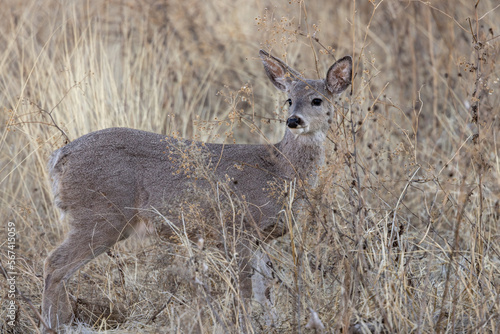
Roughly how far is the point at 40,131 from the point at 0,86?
2.67ft

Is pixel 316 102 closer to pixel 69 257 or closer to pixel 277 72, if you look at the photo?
pixel 277 72

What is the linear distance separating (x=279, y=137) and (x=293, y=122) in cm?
225

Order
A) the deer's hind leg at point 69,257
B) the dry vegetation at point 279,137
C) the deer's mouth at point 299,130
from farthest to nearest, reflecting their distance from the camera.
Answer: the deer's mouth at point 299,130 → the deer's hind leg at point 69,257 → the dry vegetation at point 279,137

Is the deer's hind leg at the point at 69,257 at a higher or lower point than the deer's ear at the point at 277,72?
lower

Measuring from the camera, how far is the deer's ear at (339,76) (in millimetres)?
4465

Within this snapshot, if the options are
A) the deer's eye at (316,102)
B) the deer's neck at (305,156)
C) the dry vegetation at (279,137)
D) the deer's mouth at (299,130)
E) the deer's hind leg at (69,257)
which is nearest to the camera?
the dry vegetation at (279,137)

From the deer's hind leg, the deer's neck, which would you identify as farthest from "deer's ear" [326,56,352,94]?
the deer's hind leg

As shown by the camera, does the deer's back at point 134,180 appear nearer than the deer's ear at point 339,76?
Yes

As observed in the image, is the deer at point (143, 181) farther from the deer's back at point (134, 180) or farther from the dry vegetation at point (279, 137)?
the dry vegetation at point (279, 137)

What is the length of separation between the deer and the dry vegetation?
191mm

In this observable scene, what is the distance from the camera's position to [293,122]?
169 inches

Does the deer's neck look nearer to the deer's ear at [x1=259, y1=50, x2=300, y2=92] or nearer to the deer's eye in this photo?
the deer's eye

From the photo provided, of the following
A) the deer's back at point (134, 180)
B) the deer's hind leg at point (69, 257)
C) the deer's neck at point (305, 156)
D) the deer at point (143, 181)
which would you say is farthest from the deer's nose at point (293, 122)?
the deer's hind leg at point (69, 257)

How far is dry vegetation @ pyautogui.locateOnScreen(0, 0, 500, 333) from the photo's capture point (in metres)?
3.57
